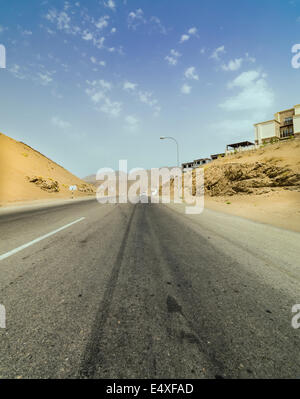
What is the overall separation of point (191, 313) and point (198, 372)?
63 centimetres

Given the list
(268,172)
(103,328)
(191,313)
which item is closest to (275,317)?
(191,313)

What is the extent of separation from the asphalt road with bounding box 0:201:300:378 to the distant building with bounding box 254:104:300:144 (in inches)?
1487

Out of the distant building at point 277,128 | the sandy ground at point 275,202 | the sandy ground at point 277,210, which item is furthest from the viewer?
the distant building at point 277,128

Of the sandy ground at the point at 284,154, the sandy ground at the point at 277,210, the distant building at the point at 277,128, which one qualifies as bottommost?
the sandy ground at the point at 277,210

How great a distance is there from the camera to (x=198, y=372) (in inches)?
49.6

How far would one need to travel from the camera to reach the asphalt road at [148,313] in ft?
4.29

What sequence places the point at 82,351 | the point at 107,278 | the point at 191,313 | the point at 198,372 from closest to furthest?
the point at 198,372, the point at 82,351, the point at 191,313, the point at 107,278

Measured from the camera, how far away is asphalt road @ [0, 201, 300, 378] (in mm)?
1309

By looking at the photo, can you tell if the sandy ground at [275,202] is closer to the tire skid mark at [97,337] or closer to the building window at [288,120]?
the tire skid mark at [97,337]

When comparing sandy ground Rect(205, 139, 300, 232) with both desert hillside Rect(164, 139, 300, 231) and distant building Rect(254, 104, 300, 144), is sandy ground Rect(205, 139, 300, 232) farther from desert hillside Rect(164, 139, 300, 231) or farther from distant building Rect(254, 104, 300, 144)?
distant building Rect(254, 104, 300, 144)

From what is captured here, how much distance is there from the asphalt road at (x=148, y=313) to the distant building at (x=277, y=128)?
124 feet

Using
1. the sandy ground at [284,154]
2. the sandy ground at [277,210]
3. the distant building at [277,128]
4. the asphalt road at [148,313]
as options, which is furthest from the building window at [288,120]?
the asphalt road at [148,313]

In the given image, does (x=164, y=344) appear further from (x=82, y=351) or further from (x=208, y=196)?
(x=208, y=196)

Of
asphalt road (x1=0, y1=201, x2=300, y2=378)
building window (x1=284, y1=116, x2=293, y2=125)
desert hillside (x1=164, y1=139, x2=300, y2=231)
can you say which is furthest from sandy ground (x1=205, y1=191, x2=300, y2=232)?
building window (x1=284, y1=116, x2=293, y2=125)
